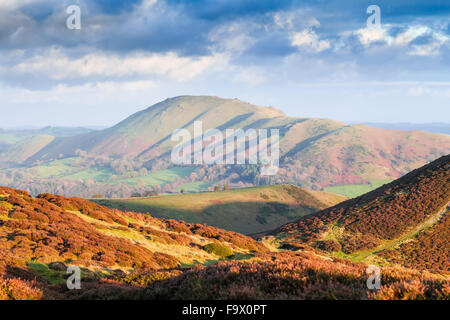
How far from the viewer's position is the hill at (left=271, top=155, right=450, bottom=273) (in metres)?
41.1

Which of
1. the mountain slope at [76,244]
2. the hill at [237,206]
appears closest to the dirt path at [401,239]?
the mountain slope at [76,244]

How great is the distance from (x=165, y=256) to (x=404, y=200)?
46026 millimetres

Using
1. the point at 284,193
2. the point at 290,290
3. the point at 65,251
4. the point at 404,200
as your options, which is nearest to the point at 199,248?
the point at 65,251

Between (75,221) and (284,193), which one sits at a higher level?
(75,221)

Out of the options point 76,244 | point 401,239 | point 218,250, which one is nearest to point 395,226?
point 401,239

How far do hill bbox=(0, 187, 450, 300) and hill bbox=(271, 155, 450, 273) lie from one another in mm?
17449

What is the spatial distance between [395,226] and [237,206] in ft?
267

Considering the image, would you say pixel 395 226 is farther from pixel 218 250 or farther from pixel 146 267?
pixel 146 267

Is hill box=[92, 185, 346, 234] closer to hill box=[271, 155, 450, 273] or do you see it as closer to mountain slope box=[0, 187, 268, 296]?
hill box=[271, 155, 450, 273]

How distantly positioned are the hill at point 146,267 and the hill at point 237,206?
7141 centimetres
